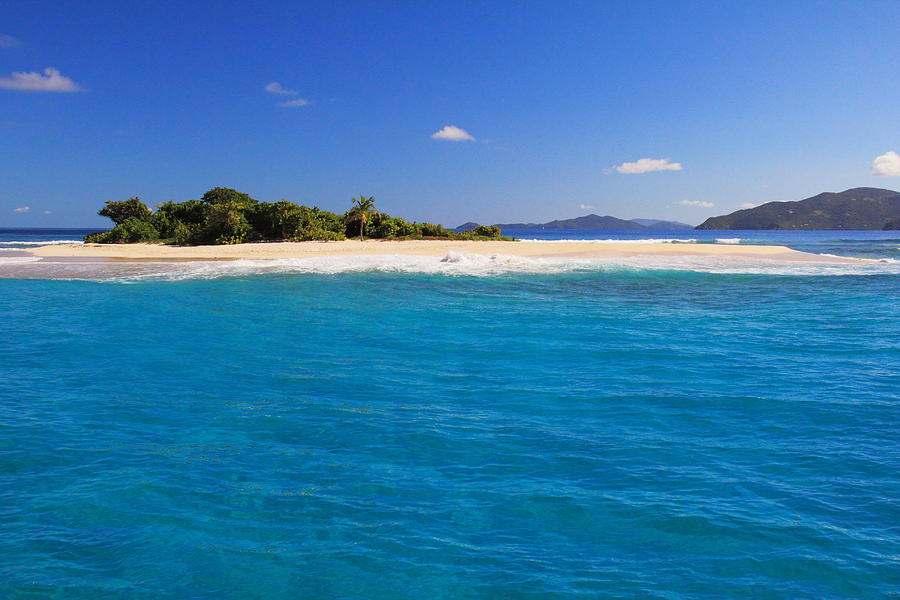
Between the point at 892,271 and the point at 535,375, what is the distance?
3087cm

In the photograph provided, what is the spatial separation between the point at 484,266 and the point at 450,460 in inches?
1098

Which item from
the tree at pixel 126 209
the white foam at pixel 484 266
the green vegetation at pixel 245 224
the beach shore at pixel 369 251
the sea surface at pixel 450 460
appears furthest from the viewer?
the tree at pixel 126 209

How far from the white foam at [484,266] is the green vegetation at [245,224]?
17292mm

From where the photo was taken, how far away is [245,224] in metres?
54.4

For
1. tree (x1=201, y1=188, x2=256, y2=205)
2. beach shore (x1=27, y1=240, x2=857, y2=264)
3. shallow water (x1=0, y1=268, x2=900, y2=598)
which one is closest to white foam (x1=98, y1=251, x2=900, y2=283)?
beach shore (x1=27, y1=240, x2=857, y2=264)

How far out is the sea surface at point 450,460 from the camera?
181 inches

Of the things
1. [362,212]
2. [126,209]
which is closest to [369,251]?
[362,212]

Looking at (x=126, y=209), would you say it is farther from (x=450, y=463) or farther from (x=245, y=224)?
(x=450, y=463)

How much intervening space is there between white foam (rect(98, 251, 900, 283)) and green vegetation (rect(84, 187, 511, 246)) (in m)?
17.3

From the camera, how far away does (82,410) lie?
8.43 meters

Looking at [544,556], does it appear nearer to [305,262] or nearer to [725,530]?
[725,530]

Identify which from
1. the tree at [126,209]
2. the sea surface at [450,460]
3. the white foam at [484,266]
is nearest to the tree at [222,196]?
the tree at [126,209]

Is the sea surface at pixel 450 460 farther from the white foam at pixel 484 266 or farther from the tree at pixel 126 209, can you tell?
the tree at pixel 126 209

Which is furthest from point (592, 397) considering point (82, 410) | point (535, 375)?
point (82, 410)
